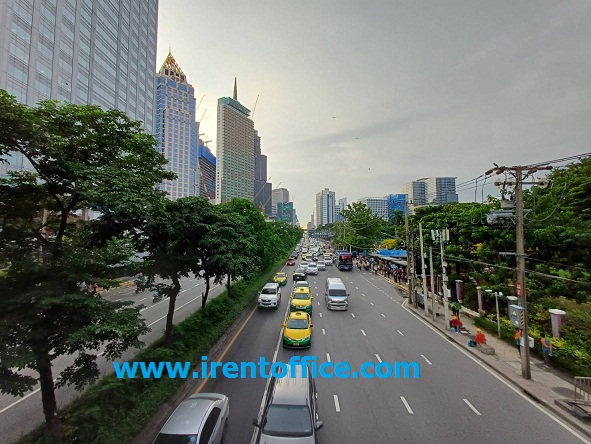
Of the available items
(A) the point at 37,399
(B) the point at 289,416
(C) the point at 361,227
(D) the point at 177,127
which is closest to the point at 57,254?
(A) the point at 37,399

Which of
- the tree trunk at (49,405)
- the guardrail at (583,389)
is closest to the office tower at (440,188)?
the guardrail at (583,389)

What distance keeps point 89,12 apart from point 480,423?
83.2m

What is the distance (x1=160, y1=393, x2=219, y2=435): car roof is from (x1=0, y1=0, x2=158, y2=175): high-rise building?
46757 mm

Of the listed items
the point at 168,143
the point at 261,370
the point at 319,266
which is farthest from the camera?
the point at 168,143

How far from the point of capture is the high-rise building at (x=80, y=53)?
1737 inches

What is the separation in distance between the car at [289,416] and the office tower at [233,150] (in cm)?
11808

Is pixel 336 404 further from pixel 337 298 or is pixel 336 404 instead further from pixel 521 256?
pixel 337 298

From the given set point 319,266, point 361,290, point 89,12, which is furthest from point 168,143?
point 361,290

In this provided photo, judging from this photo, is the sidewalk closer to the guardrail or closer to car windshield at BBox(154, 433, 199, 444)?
the guardrail

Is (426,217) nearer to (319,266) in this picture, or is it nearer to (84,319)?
(319,266)

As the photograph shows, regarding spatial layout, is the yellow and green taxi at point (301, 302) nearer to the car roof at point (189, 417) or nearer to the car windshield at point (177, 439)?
the car roof at point (189, 417)

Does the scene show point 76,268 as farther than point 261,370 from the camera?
No

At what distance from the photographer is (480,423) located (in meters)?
9.88

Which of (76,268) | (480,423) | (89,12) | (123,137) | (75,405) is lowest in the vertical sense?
(480,423)
